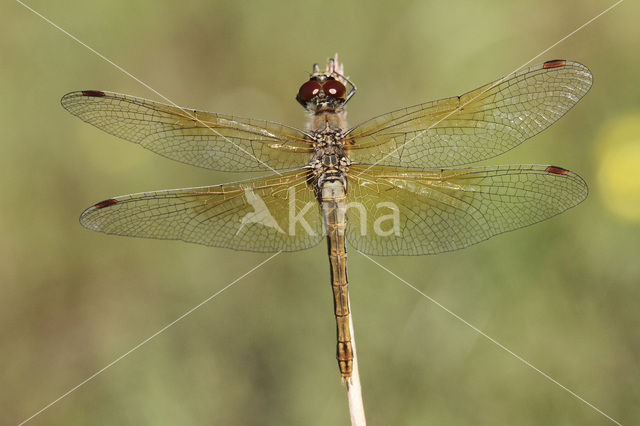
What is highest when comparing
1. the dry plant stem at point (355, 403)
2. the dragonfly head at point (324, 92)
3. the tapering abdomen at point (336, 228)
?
the dragonfly head at point (324, 92)

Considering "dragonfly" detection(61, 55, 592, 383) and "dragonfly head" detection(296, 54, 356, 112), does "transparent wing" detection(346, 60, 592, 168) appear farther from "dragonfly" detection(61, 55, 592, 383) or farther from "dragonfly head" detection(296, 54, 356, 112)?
"dragonfly head" detection(296, 54, 356, 112)

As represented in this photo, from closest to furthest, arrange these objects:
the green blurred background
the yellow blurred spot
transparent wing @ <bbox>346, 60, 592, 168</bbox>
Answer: transparent wing @ <bbox>346, 60, 592, 168</bbox> < the green blurred background < the yellow blurred spot

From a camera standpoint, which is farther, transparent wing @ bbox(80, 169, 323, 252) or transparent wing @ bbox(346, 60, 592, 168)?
transparent wing @ bbox(80, 169, 323, 252)

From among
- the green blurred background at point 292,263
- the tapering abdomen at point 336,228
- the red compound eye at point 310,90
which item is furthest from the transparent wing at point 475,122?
the green blurred background at point 292,263

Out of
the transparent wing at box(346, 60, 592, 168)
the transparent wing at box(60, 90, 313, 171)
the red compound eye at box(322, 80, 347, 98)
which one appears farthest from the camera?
the red compound eye at box(322, 80, 347, 98)

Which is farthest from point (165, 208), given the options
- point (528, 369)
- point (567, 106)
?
point (528, 369)

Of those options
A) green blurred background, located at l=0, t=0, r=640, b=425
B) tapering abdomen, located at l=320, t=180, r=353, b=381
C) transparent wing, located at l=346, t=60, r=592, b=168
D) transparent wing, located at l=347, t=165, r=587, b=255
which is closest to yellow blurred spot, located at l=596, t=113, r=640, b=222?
green blurred background, located at l=0, t=0, r=640, b=425

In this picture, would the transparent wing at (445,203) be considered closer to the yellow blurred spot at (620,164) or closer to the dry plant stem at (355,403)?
the dry plant stem at (355,403)
